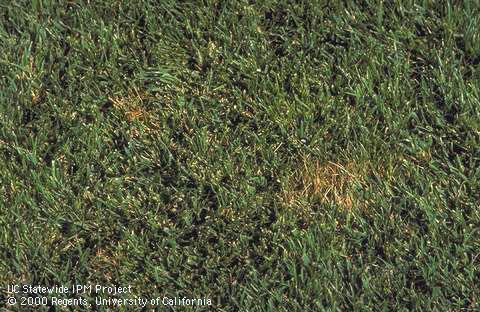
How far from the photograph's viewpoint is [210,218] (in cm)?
382

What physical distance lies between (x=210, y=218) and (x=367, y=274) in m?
0.70

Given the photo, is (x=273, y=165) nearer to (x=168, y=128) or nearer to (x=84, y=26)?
(x=168, y=128)

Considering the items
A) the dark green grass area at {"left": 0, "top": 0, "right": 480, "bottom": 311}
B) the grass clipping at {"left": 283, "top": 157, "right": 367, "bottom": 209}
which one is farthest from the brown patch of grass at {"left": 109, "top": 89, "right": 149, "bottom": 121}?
the grass clipping at {"left": 283, "top": 157, "right": 367, "bottom": 209}

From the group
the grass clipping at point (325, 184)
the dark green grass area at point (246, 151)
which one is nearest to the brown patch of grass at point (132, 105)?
the dark green grass area at point (246, 151)

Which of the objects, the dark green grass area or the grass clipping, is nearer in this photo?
the dark green grass area

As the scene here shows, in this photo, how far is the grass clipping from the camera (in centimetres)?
382

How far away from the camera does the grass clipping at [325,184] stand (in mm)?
3824

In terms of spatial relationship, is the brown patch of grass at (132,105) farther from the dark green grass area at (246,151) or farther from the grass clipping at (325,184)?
the grass clipping at (325,184)

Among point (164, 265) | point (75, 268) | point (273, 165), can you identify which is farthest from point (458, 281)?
point (75, 268)

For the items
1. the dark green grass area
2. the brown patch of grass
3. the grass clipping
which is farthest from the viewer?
the brown patch of grass

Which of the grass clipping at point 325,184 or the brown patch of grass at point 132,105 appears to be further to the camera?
the brown patch of grass at point 132,105

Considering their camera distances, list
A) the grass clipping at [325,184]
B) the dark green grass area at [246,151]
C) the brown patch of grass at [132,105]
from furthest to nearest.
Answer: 1. the brown patch of grass at [132,105]
2. the grass clipping at [325,184]
3. the dark green grass area at [246,151]

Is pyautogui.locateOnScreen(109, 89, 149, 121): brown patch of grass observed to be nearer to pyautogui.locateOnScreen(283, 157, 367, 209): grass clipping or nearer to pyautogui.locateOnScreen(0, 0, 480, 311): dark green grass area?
pyautogui.locateOnScreen(0, 0, 480, 311): dark green grass area

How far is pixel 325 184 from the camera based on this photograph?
3.87 metres
